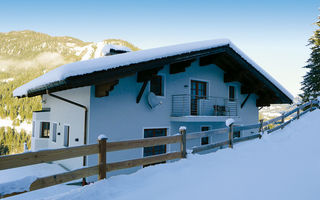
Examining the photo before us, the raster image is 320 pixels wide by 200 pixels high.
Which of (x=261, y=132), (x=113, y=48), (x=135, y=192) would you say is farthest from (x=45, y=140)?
(x=261, y=132)

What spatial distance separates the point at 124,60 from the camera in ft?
26.9

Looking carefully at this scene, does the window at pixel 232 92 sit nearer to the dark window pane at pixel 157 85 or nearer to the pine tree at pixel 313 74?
the dark window pane at pixel 157 85

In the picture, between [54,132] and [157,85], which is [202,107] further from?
[54,132]

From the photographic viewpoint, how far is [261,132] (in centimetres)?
1097

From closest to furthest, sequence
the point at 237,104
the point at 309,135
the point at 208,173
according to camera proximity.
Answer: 1. the point at 208,173
2. the point at 309,135
3. the point at 237,104

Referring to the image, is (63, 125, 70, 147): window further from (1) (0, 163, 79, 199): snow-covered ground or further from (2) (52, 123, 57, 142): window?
(2) (52, 123, 57, 142): window

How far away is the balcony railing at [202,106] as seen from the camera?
11805 millimetres

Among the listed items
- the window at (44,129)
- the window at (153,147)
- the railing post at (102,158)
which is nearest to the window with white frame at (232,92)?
the window at (153,147)

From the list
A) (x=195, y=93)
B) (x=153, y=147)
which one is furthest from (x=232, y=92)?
(x=153, y=147)

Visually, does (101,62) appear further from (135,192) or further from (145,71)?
(135,192)

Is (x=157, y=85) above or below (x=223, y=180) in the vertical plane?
above

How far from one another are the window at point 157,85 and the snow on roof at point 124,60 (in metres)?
1.81

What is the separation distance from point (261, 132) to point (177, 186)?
26.0 feet

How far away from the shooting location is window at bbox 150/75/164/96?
11030 mm
